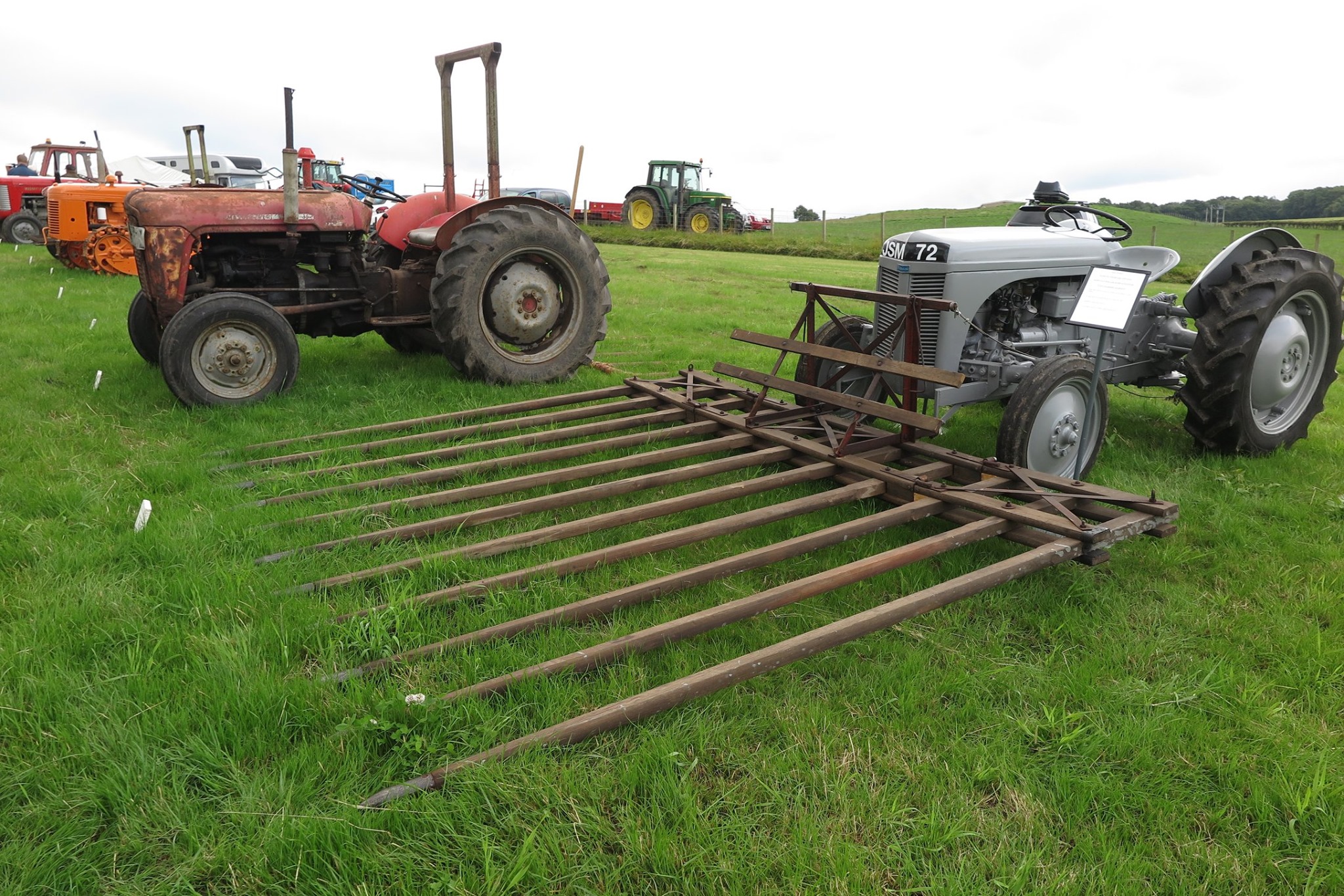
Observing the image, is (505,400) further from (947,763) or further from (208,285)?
(947,763)

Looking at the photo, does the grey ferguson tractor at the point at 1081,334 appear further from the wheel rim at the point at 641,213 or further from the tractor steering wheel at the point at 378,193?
the wheel rim at the point at 641,213

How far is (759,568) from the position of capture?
3.17m

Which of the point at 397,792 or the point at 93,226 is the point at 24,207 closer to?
the point at 93,226

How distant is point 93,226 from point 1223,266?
13.4 m

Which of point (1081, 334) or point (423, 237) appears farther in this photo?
point (423, 237)

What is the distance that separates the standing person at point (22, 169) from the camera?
58.1ft

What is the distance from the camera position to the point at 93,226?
11.4 m

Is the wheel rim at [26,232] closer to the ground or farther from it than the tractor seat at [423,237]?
farther from it

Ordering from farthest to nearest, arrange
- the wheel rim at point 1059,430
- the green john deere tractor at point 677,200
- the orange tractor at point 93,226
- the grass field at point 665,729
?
1. the green john deere tractor at point 677,200
2. the orange tractor at point 93,226
3. the wheel rim at point 1059,430
4. the grass field at point 665,729

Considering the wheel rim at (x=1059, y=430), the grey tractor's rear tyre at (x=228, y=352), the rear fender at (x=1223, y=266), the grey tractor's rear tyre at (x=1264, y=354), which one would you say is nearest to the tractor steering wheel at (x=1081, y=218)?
the rear fender at (x=1223, y=266)

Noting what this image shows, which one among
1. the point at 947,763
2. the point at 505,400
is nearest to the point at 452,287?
the point at 505,400

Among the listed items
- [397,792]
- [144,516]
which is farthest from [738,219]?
[397,792]

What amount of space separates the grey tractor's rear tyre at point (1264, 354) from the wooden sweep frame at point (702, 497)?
1448 millimetres

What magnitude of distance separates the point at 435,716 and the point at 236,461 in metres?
2.65
